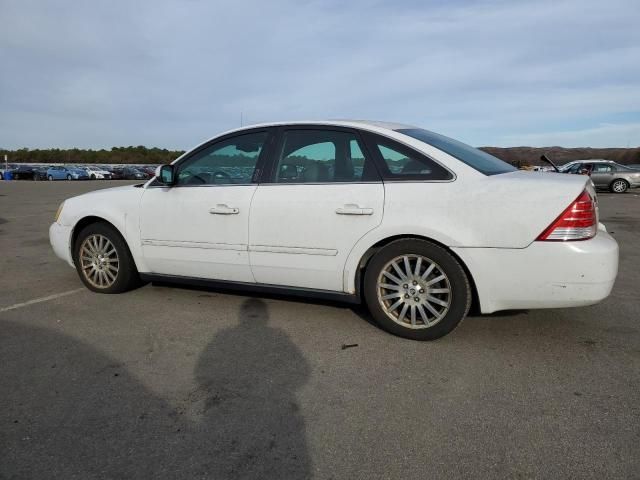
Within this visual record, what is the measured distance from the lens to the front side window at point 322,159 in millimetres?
3793

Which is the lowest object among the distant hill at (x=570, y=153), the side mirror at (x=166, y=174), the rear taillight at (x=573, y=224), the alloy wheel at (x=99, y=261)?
the alloy wheel at (x=99, y=261)

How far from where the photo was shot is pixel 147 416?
2607mm

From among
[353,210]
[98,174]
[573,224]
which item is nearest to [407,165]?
[353,210]

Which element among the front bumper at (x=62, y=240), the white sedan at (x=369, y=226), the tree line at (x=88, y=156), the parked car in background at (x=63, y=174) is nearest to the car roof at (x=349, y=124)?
the white sedan at (x=369, y=226)

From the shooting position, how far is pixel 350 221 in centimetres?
368

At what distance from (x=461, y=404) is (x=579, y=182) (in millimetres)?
1745

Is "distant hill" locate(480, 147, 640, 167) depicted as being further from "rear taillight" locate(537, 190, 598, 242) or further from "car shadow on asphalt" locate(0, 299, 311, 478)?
"car shadow on asphalt" locate(0, 299, 311, 478)

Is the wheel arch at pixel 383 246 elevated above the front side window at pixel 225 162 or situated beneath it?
situated beneath

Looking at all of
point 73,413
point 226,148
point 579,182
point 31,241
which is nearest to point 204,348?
point 73,413

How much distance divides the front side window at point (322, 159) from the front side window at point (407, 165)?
5.2 inches

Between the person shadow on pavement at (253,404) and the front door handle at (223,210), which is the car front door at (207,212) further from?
the person shadow on pavement at (253,404)

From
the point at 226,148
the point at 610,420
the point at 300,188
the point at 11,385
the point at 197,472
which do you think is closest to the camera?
the point at 197,472

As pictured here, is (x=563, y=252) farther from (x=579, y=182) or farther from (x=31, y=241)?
(x=31, y=241)

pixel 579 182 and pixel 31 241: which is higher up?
pixel 579 182
